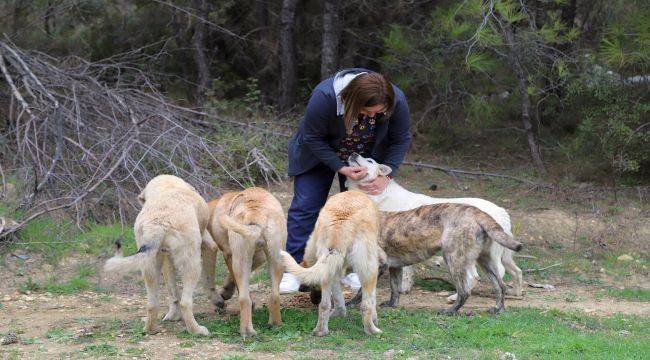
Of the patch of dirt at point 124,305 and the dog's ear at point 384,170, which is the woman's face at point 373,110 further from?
the patch of dirt at point 124,305

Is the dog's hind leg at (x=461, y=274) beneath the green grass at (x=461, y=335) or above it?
above

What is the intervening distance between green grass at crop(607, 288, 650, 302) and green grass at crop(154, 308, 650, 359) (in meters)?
1.17

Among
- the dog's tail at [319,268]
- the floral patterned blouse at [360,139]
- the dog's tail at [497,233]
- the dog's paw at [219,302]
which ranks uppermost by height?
the floral patterned blouse at [360,139]

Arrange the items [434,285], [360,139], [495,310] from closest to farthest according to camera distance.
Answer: [495,310]
[360,139]
[434,285]

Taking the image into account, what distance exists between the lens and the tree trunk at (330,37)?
13.6 meters

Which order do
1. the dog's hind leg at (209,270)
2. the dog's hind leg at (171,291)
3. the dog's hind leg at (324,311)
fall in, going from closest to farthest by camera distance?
the dog's hind leg at (324,311) → the dog's hind leg at (171,291) → the dog's hind leg at (209,270)

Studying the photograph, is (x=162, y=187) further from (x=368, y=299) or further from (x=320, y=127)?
(x=368, y=299)

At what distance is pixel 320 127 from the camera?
24.4ft

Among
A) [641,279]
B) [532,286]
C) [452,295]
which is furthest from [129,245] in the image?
[641,279]

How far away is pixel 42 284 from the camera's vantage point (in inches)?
335

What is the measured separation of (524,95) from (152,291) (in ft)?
26.5

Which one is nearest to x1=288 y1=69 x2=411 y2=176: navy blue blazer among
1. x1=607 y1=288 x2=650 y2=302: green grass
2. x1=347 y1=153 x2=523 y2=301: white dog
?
x1=347 y1=153 x2=523 y2=301: white dog

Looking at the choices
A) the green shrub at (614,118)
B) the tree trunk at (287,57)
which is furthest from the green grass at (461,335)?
the tree trunk at (287,57)

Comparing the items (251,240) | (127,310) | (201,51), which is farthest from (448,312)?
(201,51)
